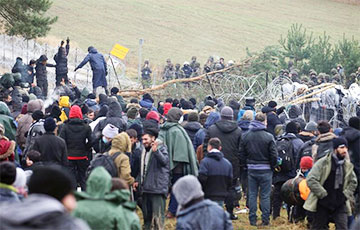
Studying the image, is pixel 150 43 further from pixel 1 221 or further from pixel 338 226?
pixel 1 221

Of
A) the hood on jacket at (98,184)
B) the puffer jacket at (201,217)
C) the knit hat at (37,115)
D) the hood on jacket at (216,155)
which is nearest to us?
the hood on jacket at (98,184)

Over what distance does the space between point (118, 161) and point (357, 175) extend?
3.42 meters

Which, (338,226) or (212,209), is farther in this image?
(338,226)

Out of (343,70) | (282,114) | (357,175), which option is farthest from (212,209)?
(343,70)

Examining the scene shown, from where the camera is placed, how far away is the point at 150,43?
5978cm

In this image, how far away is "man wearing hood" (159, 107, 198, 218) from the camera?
38.1 ft

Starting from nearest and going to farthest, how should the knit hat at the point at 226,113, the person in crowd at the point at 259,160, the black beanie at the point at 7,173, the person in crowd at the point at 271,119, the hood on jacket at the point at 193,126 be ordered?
the black beanie at the point at 7,173 < the person in crowd at the point at 259,160 < the knit hat at the point at 226,113 < the hood on jacket at the point at 193,126 < the person in crowd at the point at 271,119

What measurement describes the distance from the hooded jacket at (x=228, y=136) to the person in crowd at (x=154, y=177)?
61.9 inches

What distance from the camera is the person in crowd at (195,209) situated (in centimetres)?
692

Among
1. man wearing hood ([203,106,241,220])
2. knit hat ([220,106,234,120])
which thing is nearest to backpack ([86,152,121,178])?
man wearing hood ([203,106,241,220])

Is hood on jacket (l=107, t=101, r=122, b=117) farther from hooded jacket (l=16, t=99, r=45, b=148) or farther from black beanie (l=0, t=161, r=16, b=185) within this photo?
black beanie (l=0, t=161, r=16, b=185)

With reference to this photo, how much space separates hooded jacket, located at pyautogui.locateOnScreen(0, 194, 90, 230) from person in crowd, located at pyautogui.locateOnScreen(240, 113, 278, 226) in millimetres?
7424

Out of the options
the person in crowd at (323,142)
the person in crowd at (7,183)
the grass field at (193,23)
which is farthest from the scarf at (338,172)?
the grass field at (193,23)

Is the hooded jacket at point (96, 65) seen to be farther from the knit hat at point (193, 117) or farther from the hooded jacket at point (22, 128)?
the knit hat at point (193, 117)
